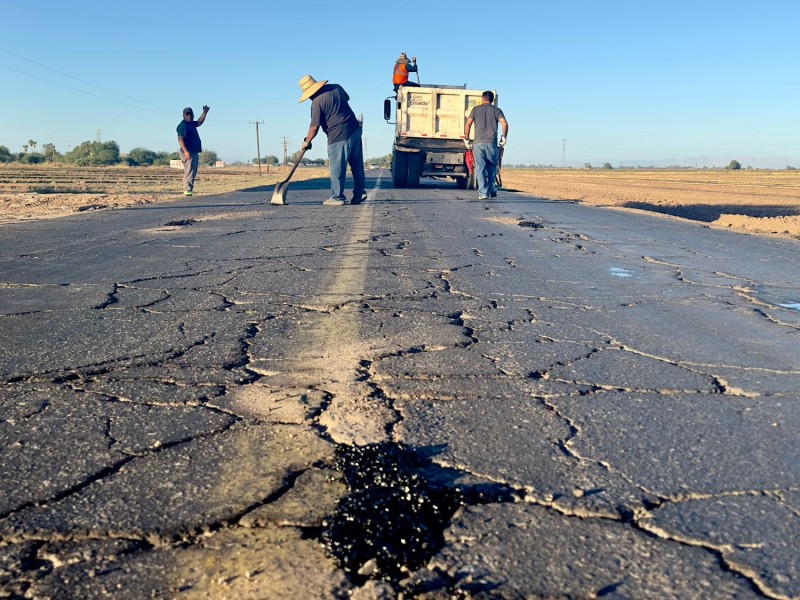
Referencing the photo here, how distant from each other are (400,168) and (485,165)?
7.00 m

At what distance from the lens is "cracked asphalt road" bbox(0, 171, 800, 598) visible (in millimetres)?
1830

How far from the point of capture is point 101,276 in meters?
5.95

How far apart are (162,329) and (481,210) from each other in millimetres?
9153

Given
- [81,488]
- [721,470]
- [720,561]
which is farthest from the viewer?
[721,470]

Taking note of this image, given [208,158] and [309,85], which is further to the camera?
[208,158]

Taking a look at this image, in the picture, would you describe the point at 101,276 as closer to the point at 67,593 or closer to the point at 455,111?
the point at 67,593

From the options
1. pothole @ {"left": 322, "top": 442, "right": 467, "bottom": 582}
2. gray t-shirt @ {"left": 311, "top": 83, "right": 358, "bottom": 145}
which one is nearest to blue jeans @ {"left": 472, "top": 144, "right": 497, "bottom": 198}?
gray t-shirt @ {"left": 311, "top": 83, "right": 358, "bottom": 145}

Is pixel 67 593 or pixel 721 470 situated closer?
pixel 67 593

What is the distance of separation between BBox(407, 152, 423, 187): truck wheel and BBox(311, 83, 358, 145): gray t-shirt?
874 centimetres

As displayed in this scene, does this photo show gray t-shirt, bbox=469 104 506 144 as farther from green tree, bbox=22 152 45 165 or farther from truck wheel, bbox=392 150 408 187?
green tree, bbox=22 152 45 165

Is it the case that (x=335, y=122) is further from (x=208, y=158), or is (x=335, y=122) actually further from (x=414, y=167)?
(x=208, y=158)

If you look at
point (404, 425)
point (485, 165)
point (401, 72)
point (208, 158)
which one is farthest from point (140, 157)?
point (404, 425)

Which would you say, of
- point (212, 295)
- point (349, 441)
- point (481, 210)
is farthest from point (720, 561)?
point (481, 210)

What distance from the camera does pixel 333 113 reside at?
1222 centimetres
